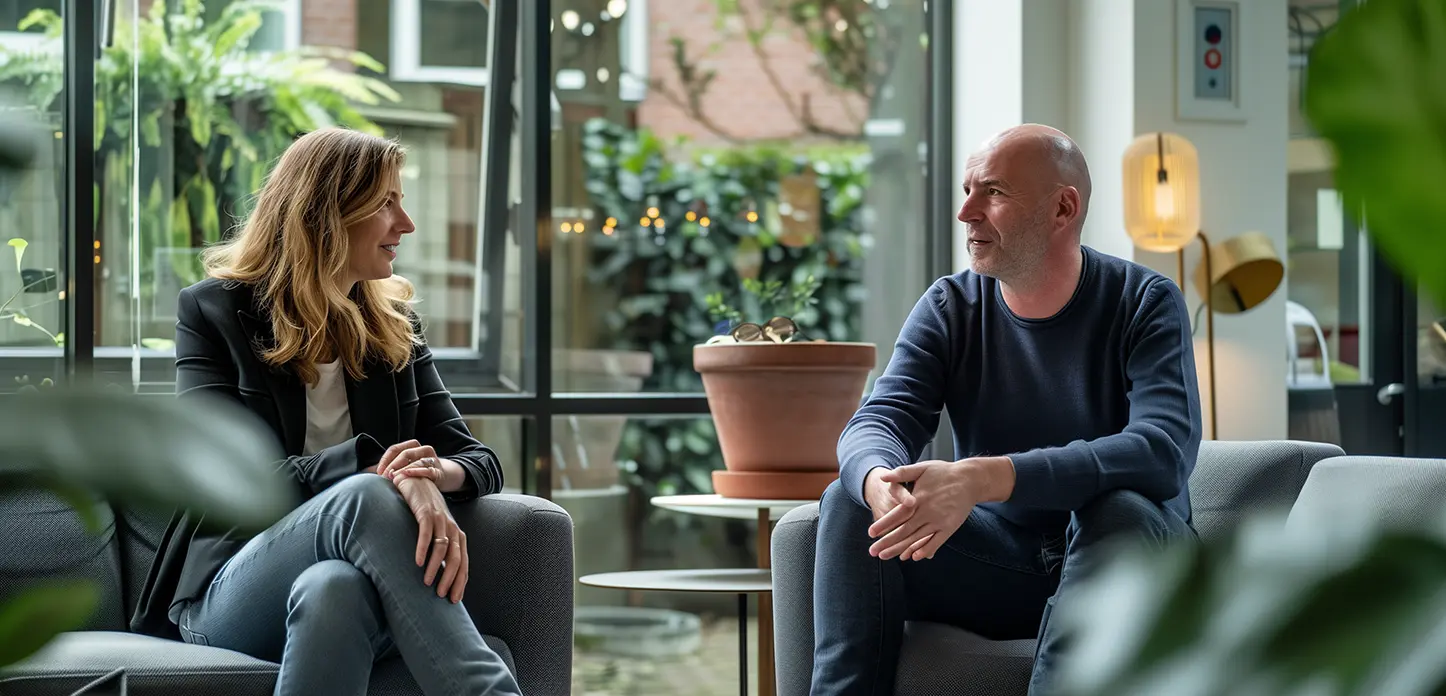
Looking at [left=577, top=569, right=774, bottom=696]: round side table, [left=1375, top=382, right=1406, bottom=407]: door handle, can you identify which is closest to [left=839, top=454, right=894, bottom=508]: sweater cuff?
[left=577, top=569, right=774, bottom=696]: round side table

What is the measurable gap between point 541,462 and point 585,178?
2.62 ft

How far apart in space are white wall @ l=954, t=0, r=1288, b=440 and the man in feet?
4.98

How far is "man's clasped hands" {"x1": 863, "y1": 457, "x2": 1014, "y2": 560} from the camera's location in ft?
6.50

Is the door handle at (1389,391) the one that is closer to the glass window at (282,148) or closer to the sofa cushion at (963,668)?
the glass window at (282,148)

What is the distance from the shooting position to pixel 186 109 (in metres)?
3.73

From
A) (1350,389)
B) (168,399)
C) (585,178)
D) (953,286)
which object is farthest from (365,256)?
(1350,389)

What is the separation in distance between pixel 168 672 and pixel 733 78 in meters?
2.59

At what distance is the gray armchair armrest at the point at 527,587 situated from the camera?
7.51 ft

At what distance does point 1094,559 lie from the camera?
6.31ft

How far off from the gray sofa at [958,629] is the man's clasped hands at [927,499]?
0.15 meters

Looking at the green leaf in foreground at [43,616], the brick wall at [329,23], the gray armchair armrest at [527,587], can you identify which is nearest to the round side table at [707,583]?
the gray armchair armrest at [527,587]

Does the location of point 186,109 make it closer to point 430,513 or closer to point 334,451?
point 334,451

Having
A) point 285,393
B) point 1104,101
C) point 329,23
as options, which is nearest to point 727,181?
point 1104,101

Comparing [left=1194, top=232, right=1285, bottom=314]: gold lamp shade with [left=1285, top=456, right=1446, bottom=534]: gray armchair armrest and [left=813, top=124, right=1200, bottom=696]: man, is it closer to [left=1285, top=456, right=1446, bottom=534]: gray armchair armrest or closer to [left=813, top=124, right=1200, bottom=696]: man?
[left=813, top=124, right=1200, bottom=696]: man
